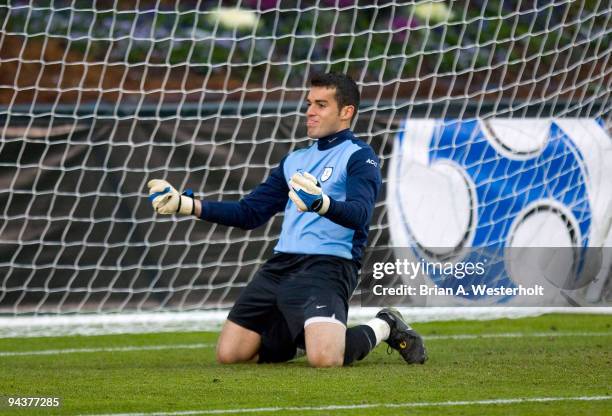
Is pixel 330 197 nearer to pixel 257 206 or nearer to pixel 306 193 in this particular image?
pixel 306 193

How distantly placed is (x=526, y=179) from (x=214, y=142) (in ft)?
8.06

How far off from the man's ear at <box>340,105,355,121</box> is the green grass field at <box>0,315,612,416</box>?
1.33m

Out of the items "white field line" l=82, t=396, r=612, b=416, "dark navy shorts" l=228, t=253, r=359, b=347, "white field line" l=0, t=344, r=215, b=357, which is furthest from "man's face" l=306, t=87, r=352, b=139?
"white field line" l=82, t=396, r=612, b=416

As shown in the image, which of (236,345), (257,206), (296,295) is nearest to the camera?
(296,295)

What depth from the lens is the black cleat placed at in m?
6.14

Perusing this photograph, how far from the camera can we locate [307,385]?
5.20 m

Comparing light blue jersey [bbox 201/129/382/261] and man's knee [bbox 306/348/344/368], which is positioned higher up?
light blue jersey [bbox 201/129/382/261]

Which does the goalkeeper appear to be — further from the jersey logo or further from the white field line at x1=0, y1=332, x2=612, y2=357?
the white field line at x1=0, y1=332, x2=612, y2=357

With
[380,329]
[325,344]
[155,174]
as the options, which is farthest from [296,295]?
[155,174]

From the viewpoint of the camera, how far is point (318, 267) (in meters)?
6.20

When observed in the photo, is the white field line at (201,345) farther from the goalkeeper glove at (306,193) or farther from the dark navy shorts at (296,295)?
the goalkeeper glove at (306,193)

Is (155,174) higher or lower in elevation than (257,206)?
lower

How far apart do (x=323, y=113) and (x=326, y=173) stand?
332 mm

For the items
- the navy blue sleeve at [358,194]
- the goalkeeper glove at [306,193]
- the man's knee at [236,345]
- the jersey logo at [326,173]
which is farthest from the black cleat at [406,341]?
the goalkeeper glove at [306,193]
